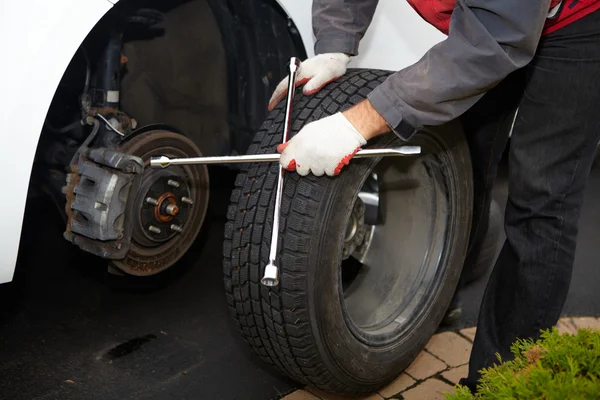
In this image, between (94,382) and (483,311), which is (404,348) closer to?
(483,311)

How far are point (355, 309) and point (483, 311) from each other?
454 millimetres

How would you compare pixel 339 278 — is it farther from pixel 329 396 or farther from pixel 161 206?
pixel 161 206

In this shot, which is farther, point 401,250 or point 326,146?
point 401,250

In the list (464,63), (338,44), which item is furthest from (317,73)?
(464,63)

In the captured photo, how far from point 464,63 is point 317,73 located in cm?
55

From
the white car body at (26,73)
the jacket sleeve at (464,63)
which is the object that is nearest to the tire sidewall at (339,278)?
the jacket sleeve at (464,63)

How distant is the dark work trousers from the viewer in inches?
65.5

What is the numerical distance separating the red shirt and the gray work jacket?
0.18 m

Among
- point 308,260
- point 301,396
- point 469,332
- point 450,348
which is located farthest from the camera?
point 469,332

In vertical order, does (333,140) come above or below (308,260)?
Result: above

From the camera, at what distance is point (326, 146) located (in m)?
1.53

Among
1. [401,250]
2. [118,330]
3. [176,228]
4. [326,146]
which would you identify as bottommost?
[118,330]

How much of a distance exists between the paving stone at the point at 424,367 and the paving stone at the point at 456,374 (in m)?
0.03

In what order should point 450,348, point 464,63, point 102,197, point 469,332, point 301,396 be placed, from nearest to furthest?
point 464,63 < point 102,197 < point 301,396 < point 450,348 < point 469,332
